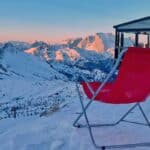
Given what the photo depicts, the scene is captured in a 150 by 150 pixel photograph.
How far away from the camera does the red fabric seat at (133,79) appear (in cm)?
400

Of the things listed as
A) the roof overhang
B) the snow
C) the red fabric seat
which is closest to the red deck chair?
the red fabric seat

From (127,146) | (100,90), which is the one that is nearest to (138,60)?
(100,90)

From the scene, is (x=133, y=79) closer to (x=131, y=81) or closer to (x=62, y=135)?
(x=131, y=81)

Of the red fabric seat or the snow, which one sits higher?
the red fabric seat

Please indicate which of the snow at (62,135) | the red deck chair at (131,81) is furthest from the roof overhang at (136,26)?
the red deck chair at (131,81)

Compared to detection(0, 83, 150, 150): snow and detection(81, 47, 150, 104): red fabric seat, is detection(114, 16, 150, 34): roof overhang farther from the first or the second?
detection(81, 47, 150, 104): red fabric seat

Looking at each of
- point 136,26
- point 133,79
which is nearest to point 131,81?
point 133,79

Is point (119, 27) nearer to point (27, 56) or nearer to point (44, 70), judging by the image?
point (44, 70)

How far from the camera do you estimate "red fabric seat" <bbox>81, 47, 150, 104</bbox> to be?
400cm

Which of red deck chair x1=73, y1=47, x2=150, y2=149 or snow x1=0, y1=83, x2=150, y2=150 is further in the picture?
snow x1=0, y1=83, x2=150, y2=150

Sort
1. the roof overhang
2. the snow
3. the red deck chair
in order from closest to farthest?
the red deck chair → the snow → the roof overhang

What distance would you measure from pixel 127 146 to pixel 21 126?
1.35 m

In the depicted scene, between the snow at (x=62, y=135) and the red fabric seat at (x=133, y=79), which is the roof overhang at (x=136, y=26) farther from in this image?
the red fabric seat at (x=133, y=79)

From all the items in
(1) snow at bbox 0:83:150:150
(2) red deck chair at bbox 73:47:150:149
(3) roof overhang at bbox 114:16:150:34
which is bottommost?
(3) roof overhang at bbox 114:16:150:34
